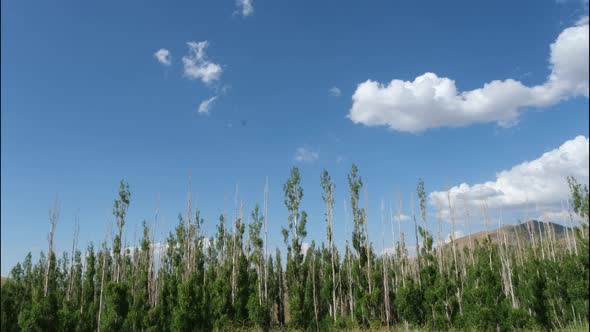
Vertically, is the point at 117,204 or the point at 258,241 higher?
the point at 117,204

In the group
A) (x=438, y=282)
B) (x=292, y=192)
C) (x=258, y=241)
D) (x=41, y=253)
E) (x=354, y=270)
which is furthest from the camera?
(x=41, y=253)

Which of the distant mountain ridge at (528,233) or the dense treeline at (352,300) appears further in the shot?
the distant mountain ridge at (528,233)

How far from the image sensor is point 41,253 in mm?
40594

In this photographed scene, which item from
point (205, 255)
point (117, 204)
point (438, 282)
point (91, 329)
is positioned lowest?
point (91, 329)

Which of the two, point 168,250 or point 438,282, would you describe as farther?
point 168,250

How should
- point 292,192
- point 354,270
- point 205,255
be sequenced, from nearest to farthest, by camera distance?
point 354,270, point 292,192, point 205,255

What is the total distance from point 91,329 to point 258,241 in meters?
12.8

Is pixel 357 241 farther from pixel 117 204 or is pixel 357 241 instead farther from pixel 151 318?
pixel 117 204

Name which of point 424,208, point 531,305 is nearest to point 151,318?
point 424,208

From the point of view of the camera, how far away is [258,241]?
105ft

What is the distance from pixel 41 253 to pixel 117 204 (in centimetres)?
2019

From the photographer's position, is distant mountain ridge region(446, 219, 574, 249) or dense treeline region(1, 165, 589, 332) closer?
dense treeline region(1, 165, 589, 332)

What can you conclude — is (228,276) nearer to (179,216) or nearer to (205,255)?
(205,255)

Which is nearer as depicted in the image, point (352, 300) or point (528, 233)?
point (352, 300)
